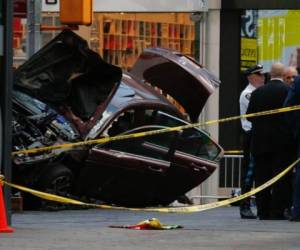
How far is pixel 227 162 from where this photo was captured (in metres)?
19.5

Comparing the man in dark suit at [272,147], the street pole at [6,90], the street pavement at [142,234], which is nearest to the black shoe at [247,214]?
the street pavement at [142,234]

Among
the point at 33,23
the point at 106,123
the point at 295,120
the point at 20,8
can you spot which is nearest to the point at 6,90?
the point at 295,120

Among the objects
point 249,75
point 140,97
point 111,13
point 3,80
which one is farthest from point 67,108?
point 111,13

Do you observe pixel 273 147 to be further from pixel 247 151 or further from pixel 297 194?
pixel 247 151

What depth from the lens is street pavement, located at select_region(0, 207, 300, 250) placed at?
33.3ft

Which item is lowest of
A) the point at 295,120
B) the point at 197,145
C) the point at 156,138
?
the point at 197,145

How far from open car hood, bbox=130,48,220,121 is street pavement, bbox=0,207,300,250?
190 centimetres

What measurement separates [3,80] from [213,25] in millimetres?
9024

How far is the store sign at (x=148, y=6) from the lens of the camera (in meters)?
20.1

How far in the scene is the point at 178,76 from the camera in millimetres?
15461

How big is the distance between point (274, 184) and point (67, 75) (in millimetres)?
3380

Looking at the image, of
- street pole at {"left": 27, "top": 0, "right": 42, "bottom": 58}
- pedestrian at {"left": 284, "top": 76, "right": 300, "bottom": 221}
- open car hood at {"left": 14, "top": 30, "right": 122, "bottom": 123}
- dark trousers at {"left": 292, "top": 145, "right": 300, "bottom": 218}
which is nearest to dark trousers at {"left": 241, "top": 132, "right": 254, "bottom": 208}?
pedestrian at {"left": 284, "top": 76, "right": 300, "bottom": 221}

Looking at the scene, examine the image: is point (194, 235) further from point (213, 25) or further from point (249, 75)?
point (213, 25)

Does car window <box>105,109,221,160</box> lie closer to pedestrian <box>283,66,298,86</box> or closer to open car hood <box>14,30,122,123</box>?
open car hood <box>14,30,122,123</box>
